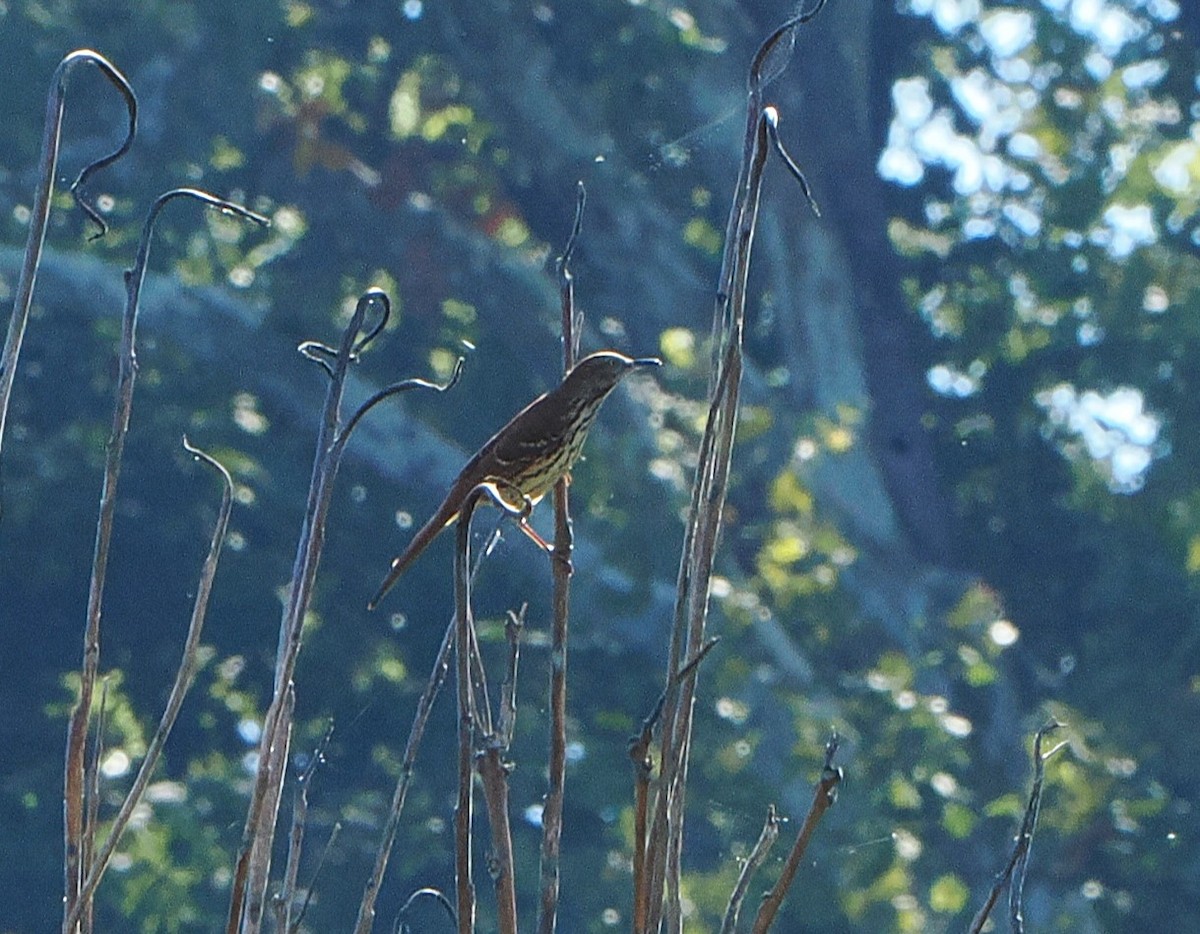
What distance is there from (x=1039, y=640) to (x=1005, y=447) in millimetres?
1094

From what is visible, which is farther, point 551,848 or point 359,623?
point 359,623

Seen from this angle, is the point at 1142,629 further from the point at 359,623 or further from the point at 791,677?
the point at 359,623

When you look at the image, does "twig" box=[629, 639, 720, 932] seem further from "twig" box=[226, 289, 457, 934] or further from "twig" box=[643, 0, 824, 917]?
"twig" box=[226, 289, 457, 934]

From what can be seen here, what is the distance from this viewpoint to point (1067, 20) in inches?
439

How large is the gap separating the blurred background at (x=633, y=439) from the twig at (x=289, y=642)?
7453mm

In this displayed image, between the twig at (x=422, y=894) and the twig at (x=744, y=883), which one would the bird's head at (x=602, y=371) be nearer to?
the twig at (x=422, y=894)

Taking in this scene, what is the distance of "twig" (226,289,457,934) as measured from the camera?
4.60 feet

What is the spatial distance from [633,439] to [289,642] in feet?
26.6

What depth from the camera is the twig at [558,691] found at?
4.41 ft

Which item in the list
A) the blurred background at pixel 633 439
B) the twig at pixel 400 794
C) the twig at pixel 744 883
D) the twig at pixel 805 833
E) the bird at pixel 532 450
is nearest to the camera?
the twig at pixel 805 833

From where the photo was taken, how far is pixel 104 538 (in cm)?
153

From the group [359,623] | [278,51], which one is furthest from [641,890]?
[278,51]

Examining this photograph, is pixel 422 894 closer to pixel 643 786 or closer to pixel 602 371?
pixel 643 786

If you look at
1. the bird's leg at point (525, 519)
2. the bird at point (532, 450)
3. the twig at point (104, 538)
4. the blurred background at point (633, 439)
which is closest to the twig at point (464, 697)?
the bird's leg at point (525, 519)
